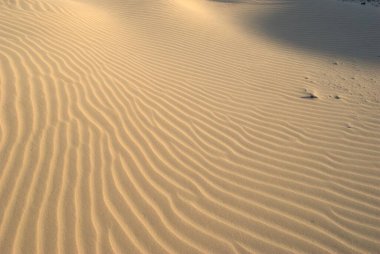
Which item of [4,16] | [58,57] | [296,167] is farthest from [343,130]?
[4,16]

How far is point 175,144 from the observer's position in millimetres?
3654

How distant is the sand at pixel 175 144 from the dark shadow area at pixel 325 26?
76 cm

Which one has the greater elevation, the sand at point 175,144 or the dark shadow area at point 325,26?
the dark shadow area at point 325,26

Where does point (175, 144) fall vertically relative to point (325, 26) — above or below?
below

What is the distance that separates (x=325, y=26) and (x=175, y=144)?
25.3ft

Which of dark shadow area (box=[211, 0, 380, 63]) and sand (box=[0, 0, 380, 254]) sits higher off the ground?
dark shadow area (box=[211, 0, 380, 63])

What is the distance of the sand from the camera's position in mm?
2586

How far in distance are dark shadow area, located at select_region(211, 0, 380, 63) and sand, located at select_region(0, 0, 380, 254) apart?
2.50 feet

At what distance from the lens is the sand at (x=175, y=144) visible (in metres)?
2.59

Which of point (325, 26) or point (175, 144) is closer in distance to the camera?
point (175, 144)

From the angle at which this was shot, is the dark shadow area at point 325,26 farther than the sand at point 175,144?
Yes

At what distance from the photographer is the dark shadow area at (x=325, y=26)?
7618 mm

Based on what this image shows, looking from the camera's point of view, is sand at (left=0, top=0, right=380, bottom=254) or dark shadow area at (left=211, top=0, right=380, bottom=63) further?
dark shadow area at (left=211, top=0, right=380, bottom=63)

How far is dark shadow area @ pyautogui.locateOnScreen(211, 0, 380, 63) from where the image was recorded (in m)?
7.62
